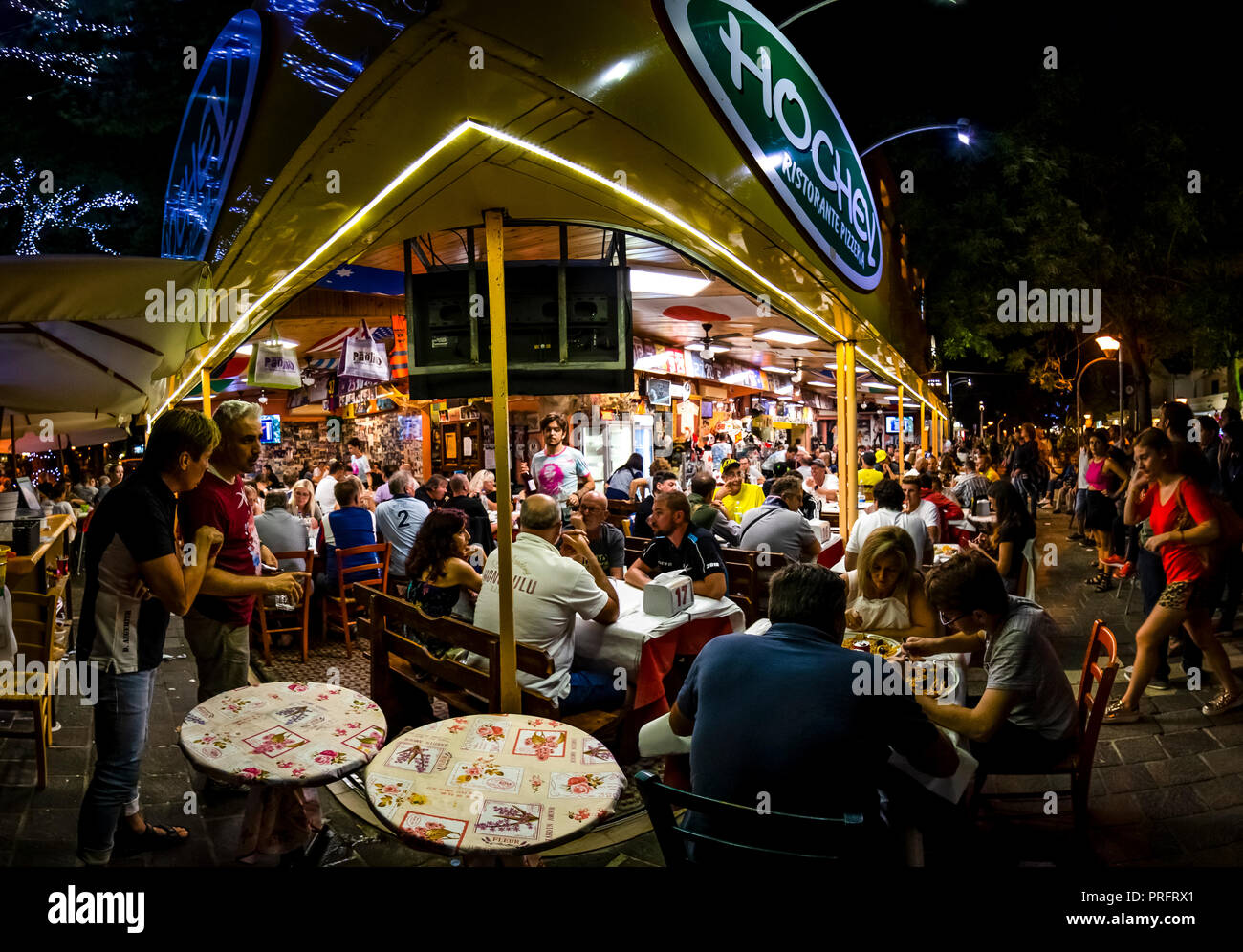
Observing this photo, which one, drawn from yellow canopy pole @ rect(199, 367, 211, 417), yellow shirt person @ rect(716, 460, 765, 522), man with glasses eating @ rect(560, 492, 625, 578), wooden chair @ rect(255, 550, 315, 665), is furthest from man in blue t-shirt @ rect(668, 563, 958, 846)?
yellow shirt person @ rect(716, 460, 765, 522)

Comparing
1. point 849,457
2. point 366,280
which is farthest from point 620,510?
point 366,280

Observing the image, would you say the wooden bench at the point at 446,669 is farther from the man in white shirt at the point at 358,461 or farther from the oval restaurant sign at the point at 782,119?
the man in white shirt at the point at 358,461

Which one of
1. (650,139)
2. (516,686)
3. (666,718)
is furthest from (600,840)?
(650,139)

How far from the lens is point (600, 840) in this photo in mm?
3576

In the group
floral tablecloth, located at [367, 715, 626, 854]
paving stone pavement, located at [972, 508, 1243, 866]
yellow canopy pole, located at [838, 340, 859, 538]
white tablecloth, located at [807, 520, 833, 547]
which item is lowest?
paving stone pavement, located at [972, 508, 1243, 866]

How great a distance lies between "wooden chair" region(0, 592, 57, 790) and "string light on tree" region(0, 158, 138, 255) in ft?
44.3

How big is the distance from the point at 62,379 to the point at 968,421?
5413 cm

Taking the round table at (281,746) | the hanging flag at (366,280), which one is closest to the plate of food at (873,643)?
the round table at (281,746)

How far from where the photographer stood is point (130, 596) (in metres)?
3.09

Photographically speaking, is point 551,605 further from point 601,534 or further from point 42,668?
point 42,668

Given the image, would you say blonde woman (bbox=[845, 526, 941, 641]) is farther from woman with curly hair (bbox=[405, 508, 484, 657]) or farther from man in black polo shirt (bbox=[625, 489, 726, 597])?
woman with curly hair (bbox=[405, 508, 484, 657])

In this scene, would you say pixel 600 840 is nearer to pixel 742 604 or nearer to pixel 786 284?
pixel 742 604

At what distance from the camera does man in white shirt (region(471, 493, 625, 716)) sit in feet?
12.8

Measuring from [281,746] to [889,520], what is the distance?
441 cm
